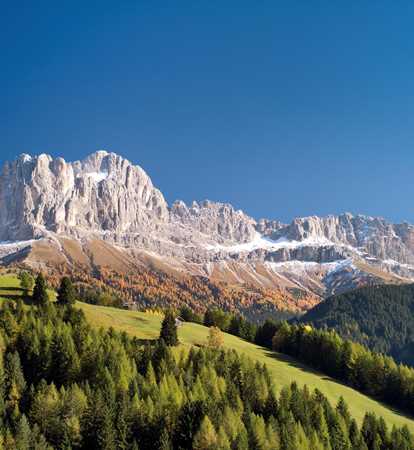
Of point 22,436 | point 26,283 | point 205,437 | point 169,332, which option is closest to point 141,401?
point 205,437

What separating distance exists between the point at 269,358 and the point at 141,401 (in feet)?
229

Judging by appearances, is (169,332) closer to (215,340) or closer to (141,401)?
(215,340)

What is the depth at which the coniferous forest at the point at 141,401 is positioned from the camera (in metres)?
80.4

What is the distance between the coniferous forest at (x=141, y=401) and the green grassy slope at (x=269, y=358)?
1352 cm

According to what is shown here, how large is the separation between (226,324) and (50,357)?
9286cm

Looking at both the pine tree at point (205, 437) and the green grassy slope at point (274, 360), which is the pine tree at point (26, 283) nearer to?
the green grassy slope at point (274, 360)

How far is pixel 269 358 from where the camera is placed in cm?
15275

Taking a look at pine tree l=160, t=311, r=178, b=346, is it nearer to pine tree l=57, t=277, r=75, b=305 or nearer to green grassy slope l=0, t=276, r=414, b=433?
green grassy slope l=0, t=276, r=414, b=433

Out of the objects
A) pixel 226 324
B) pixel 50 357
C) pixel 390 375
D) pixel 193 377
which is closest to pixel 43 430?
pixel 50 357

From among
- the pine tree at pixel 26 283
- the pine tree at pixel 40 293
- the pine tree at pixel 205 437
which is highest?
the pine tree at pixel 26 283

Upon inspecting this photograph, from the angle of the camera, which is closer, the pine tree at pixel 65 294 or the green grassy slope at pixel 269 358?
the green grassy slope at pixel 269 358

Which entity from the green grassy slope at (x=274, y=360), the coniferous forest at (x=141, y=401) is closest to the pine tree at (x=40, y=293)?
the green grassy slope at (x=274, y=360)

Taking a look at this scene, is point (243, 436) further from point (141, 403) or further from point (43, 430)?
point (43, 430)

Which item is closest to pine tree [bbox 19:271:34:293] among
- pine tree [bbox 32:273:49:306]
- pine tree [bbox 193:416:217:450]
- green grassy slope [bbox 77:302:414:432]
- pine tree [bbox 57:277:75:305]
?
pine tree [bbox 32:273:49:306]
